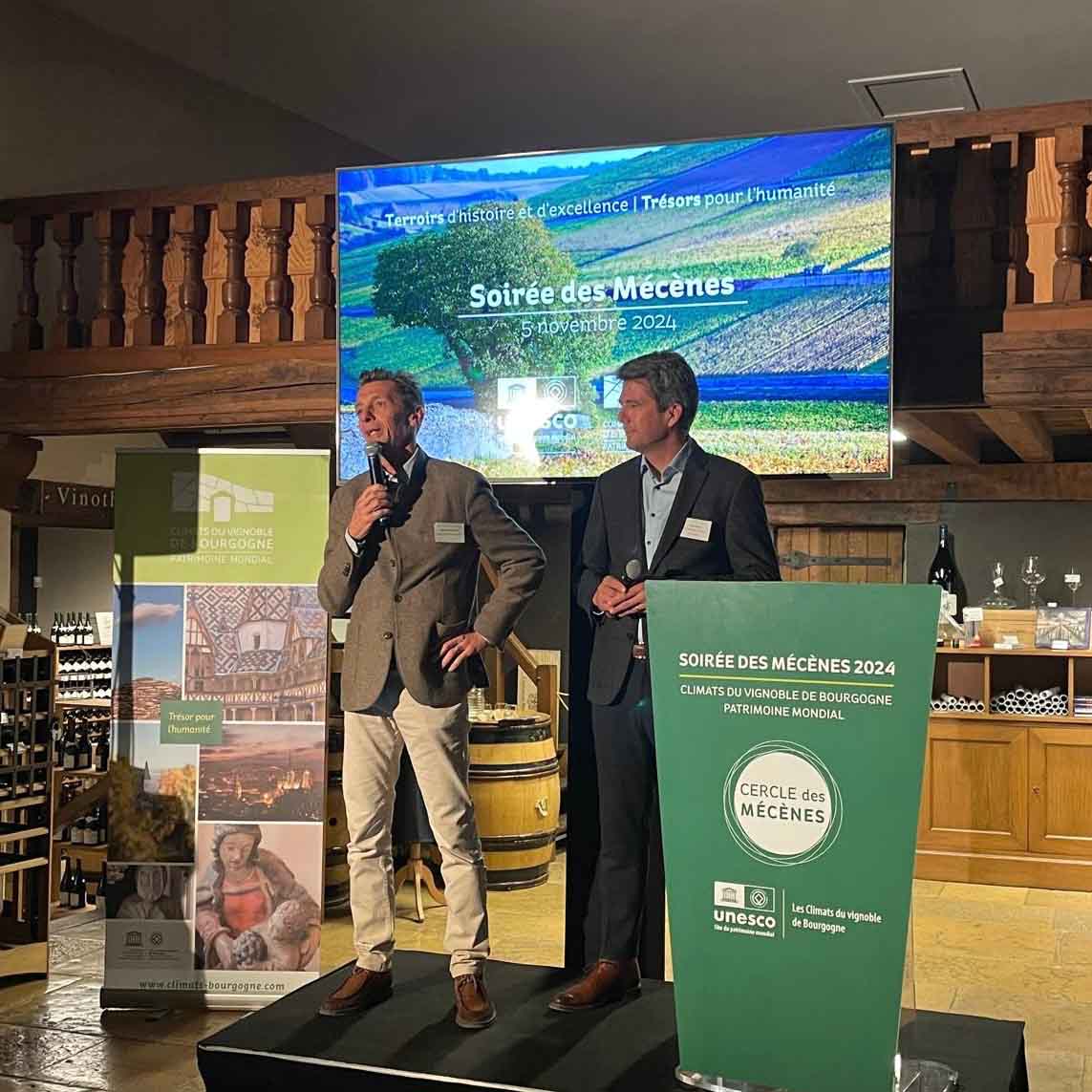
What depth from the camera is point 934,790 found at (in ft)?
25.5

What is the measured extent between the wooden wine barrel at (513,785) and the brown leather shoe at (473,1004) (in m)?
2.22

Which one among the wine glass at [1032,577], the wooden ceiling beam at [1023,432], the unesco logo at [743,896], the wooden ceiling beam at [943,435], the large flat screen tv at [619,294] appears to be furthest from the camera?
the wine glass at [1032,577]

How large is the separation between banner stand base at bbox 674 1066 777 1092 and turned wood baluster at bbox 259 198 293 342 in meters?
3.31

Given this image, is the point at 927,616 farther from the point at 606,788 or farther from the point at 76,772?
the point at 76,772

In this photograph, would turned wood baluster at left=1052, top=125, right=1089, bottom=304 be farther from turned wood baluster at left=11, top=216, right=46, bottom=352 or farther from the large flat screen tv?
turned wood baluster at left=11, top=216, right=46, bottom=352

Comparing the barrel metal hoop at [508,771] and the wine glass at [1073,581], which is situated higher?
the wine glass at [1073,581]

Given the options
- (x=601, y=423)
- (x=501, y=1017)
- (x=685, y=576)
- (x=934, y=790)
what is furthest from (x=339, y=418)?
(x=934, y=790)

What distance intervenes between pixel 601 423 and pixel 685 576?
58cm

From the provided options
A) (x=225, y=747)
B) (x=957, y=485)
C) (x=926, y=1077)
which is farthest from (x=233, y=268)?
(x=957, y=485)

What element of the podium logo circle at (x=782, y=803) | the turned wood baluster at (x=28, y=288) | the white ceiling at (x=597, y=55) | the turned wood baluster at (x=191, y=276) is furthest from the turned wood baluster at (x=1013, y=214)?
the turned wood baluster at (x=28, y=288)

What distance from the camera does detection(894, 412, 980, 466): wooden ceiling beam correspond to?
641cm

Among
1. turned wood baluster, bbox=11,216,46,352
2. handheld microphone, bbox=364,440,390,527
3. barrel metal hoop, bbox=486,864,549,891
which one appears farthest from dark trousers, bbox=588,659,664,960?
turned wood baluster, bbox=11,216,46,352

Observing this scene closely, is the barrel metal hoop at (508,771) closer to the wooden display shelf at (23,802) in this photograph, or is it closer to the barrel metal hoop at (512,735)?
the barrel metal hoop at (512,735)

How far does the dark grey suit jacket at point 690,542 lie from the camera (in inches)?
161
